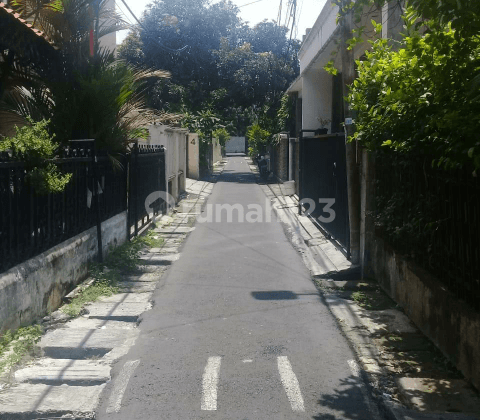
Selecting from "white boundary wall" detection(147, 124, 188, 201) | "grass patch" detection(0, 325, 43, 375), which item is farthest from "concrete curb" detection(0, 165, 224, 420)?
"white boundary wall" detection(147, 124, 188, 201)

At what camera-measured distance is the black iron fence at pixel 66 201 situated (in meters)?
6.54

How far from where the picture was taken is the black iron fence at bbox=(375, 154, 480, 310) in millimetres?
5570

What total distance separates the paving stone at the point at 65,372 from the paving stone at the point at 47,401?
0.13 metres

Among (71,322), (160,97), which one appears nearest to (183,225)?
(71,322)

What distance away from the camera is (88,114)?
34.7ft

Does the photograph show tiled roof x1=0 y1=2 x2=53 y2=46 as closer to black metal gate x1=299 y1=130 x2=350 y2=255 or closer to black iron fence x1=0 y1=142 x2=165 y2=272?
black iron fence x1=0 y1=142 x2=165 y2=272

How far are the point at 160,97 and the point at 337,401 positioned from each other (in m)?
33.1

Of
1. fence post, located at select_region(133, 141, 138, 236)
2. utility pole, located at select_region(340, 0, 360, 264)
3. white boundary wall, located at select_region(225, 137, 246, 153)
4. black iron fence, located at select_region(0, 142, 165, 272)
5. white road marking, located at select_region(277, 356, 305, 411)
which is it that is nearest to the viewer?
white road marking, located at select_region(277, 356, 305, 411)

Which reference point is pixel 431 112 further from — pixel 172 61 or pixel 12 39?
pixel 172 61

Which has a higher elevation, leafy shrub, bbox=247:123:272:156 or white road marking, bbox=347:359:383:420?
leafy shrub, bbox=247:123:272:156

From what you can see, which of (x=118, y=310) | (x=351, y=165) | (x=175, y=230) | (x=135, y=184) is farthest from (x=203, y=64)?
(x=118, y=310)

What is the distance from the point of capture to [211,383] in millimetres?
5430

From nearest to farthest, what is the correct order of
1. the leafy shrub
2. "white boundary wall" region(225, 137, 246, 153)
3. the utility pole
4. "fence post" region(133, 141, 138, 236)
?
the utility pole
"fence post" region(133, 141, 138, 236)
the leafy shrub
"white boundary wall" region(225, 137, 246, 153)

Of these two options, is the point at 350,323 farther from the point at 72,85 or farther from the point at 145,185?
the point at 145,185
